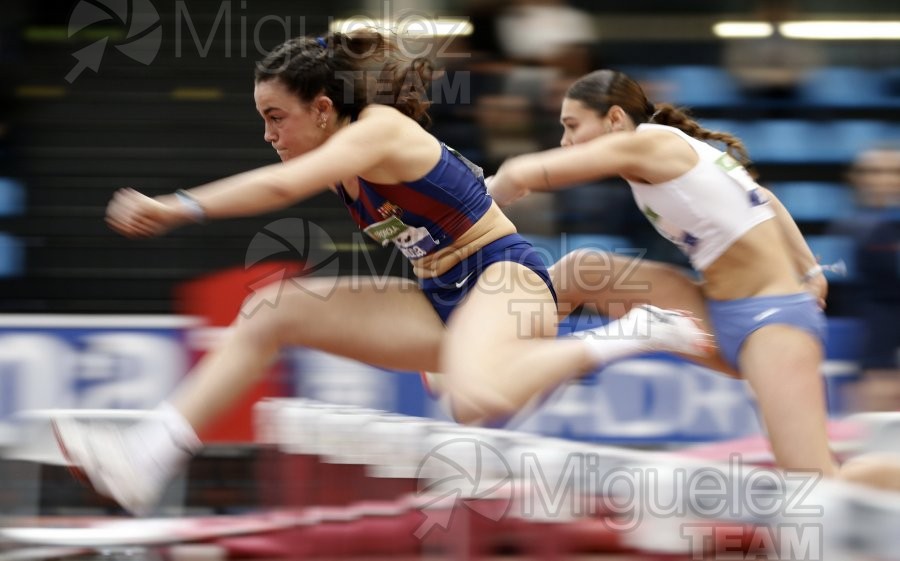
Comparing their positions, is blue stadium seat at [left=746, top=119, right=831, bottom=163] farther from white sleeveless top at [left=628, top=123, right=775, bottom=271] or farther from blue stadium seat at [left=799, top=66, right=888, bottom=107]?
white sleeveless top at [left=628, top=123, right=775, bottom=271]

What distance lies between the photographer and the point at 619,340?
11.5 ft

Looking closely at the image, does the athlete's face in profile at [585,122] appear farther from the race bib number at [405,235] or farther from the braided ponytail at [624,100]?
the race bib number at [405,235]

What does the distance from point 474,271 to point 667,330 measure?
56 cm

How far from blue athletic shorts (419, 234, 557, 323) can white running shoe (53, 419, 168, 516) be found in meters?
0.88

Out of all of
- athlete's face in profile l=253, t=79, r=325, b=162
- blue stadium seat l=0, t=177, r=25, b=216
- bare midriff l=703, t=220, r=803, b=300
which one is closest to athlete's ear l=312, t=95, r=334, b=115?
athlete's face in profile l=253, t=79, r=325, b=162

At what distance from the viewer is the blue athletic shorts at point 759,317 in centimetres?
347

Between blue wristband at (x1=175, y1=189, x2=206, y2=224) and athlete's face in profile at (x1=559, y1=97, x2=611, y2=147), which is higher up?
athlete's face in profile at (x1=559, y1=97, x2=611, y2=147)

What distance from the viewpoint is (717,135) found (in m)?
3.98

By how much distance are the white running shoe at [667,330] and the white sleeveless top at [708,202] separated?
0.20 m

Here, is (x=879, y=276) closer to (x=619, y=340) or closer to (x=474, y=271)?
(x=619, y=340)

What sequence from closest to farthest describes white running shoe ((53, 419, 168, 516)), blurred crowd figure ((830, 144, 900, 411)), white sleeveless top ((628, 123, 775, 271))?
white running shoe ((53, 419, 168, 516)), white sleeveless top ((628, 123, 775, 271)), blurred crowd figure ((830, 144, 900, 411))

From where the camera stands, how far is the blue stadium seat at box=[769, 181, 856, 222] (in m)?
6.84

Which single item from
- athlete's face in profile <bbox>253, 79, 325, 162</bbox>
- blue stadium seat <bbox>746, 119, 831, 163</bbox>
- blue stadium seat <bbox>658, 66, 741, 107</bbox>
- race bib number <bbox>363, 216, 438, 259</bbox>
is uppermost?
blue stadium seat <bbox>658, 66, 741, 107</bbox>

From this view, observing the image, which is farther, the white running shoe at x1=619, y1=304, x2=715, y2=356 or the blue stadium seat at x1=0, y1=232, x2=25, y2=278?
the blue stadium seat at x1=0, y1=232, x2=25, y2=278
